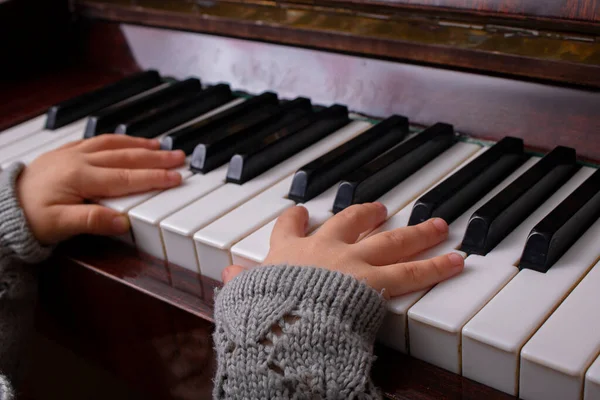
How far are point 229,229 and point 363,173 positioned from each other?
0.77 feet

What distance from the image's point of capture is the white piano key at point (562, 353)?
0.75m

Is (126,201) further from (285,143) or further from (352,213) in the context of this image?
(352,213)

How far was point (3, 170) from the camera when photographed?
4.41 ft

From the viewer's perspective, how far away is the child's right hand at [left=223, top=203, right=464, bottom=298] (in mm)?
896

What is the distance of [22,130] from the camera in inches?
61.8

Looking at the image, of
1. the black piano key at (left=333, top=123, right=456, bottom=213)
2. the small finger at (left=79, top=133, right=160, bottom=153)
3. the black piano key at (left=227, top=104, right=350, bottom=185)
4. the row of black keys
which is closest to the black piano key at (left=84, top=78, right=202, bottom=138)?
the row of black keys

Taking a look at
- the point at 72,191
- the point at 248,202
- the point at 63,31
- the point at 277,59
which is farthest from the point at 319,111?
the point at 63,31

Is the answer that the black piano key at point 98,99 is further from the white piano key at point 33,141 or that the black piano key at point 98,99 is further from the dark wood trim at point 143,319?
the dark wood trim at point 143,319

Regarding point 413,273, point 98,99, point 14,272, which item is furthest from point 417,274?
point 98,99

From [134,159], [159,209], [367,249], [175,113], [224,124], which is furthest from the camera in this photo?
[175,113]

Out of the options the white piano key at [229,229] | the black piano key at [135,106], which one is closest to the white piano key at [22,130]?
the black piano key at [135,106]

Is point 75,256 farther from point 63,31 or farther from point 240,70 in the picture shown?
point 63,31

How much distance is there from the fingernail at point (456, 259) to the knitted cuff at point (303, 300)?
0.34 ft

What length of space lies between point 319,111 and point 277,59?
0.62 ft
